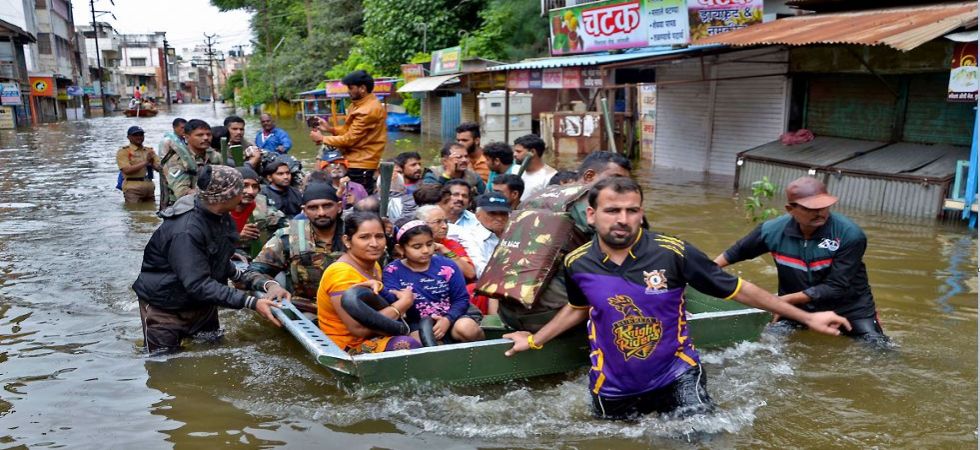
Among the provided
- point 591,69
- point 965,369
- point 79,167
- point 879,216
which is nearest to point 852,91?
point 879,216

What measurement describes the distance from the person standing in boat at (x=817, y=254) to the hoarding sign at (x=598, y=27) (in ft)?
40.6

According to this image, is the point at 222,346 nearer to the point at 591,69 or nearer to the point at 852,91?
the point at 852,91

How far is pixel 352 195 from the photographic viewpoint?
762 centimetres

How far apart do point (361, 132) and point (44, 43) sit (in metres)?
52.9

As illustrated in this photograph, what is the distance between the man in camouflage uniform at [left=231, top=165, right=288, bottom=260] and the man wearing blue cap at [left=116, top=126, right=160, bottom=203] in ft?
19.4

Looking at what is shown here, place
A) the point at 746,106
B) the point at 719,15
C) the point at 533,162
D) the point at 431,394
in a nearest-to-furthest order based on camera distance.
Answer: the point at 431,394 < the point at 533,162 < the point at 746,106 < the point at 719,15

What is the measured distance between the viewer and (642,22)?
1688cm

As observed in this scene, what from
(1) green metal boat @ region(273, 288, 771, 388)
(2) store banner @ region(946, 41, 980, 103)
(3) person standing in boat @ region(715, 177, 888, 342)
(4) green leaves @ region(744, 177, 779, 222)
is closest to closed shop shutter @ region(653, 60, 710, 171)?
(4) green leaves @ region(744, 177, 779, 222)

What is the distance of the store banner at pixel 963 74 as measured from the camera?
31.4ft

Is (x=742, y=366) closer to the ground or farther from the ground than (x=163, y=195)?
closer to the ground

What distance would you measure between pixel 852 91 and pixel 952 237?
418cm

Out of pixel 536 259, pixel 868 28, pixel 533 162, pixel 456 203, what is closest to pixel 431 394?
pixel 536 259

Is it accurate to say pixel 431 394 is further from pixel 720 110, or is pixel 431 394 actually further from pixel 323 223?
pixel 720 110

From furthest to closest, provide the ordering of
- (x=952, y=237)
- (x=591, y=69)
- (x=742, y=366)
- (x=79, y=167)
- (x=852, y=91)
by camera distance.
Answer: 1. (x=79, y=167)
2. (x=591, y=69)
3. (x=852, y=91)
4. (x=952, y=237)
5. (x=742, y=366)
